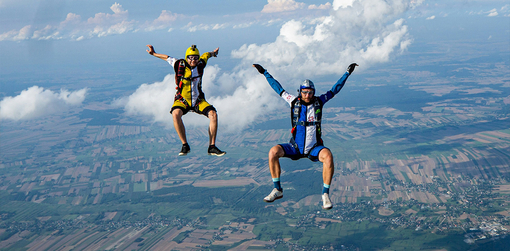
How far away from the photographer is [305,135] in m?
12.9

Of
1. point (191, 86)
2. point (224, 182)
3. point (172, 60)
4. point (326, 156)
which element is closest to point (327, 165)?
point (326, 156)

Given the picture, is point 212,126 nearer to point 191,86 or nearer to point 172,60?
point 191,86

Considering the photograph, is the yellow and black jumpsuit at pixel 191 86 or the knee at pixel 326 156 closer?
the knee at pixel 326 156

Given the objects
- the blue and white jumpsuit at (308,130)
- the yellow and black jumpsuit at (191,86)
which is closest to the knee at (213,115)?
the yellow and black jumpsuit at (191,86)

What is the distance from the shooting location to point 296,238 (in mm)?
122625

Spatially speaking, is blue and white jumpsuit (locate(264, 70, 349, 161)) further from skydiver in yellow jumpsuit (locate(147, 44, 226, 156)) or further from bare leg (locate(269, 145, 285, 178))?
skydiver in yellow jumpsuit (locate(147, 44, 226, 156))

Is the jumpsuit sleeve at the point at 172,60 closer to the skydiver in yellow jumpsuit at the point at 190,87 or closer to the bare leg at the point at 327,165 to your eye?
the skydiver in yellow jumpsuit at the point at 190,87

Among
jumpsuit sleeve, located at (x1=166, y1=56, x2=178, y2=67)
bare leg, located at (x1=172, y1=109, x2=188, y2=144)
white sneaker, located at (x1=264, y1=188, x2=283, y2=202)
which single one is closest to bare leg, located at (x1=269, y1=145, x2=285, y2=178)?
white sneaker, located at (x1=264, y1=188, x2=283, y2=202)

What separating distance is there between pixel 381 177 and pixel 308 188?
36.0 metres

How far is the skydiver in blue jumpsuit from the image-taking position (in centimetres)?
1230

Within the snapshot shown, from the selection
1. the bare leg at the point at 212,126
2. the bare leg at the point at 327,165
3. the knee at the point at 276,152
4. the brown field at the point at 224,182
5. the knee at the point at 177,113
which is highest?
the knee at the point at 177,113

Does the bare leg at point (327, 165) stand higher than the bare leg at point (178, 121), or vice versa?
the bare leg at point (178, 121)

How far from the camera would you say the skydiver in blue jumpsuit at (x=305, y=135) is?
12.3m

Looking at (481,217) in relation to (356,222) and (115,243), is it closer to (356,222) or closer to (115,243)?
(356,222)
